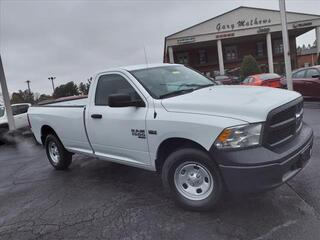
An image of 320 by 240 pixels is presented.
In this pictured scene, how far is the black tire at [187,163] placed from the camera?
3.78 meters

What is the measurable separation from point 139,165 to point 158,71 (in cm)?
148

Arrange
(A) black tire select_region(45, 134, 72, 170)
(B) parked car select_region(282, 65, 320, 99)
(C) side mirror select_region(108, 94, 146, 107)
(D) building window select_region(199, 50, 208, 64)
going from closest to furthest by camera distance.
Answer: (C) side mirror select_region(108, 94, 146, 107), (A) black tire select_region(45, 134, 72, 170), (B) parked car select_region(282, 65, 320, 99), (D) building window select_region(199, 50, 208, 64)

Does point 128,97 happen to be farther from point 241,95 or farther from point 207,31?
point 207,31

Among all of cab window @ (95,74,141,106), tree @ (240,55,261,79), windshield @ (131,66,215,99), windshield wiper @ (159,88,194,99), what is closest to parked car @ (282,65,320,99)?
windshield @ (131,66,215,99)

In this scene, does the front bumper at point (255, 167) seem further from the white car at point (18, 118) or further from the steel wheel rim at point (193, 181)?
the white car at point (18, 118)

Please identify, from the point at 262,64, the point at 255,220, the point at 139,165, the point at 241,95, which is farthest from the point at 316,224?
the point at 262,64

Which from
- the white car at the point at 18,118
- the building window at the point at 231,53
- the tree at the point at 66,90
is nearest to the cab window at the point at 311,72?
the white car at the point at 18,118

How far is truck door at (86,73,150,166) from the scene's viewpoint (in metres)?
4.53

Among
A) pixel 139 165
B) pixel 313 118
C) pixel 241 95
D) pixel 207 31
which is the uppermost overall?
pixel 207 31

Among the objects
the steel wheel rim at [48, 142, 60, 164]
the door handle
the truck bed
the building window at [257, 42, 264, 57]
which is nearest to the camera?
the door handle

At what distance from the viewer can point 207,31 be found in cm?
4006

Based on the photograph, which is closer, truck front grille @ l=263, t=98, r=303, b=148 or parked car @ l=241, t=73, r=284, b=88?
truck front grille @ l=263, t=98, r=303, b=148

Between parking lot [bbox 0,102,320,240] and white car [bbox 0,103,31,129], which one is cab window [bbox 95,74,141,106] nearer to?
parking lot [bbox 0,102,320,240]

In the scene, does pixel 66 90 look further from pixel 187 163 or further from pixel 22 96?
pixel 187 163
